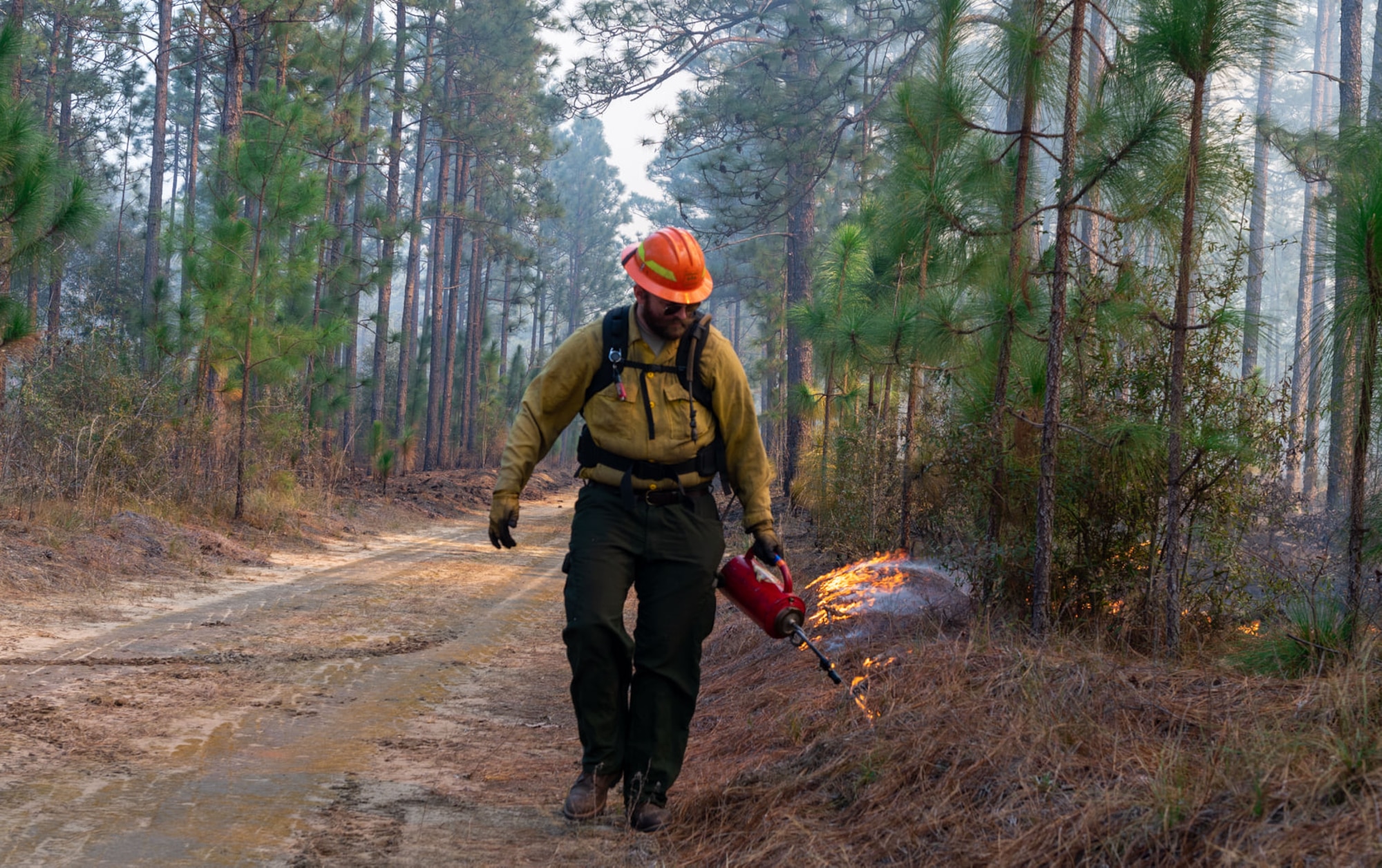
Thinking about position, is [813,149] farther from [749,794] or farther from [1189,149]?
[749,794]

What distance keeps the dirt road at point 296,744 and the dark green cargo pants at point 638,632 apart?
0.28 meters

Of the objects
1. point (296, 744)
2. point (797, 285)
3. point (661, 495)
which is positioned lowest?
point (296, 744)

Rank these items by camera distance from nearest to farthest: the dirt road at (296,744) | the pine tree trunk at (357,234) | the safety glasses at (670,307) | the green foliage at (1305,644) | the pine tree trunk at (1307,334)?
the dirt road at (296,744) < the safety glasses at (670,307) < the green foliage at (1305,644) < the pine tree trunk at (1307,334) < the pine tree trunk at (357,234)

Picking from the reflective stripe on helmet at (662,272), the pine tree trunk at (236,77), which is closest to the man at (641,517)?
the reflective stripe on helmet at (662,272)

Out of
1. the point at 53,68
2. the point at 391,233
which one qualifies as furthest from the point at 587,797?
the point at 53,68

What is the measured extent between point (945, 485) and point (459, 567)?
613 cm

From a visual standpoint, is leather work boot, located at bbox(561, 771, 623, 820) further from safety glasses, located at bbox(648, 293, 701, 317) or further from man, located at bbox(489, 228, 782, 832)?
safety glasses, located at bbox(648, 293, 701, 317)

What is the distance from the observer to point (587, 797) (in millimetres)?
4008

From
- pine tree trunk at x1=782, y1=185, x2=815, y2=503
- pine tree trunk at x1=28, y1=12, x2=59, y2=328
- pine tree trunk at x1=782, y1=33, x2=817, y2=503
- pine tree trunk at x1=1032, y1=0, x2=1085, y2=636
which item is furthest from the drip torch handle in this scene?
pine tree trunk at x1=28, y1=12, x2=59, y2=328

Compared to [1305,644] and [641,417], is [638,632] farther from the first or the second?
[1305,644]

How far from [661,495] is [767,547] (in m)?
0.51

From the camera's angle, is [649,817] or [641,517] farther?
[641,517]

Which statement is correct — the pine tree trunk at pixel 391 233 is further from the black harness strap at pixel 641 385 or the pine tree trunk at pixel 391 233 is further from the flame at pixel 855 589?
the black harness strap at pixel 641 385

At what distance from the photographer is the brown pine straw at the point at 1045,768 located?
2721mm
